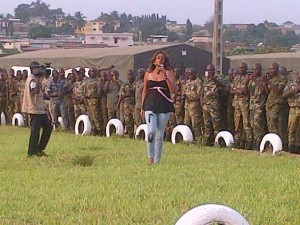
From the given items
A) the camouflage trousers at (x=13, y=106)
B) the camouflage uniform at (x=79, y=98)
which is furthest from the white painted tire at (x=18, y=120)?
the camouflage uniform at (x=79, y=98)

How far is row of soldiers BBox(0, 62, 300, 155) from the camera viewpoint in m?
13.9

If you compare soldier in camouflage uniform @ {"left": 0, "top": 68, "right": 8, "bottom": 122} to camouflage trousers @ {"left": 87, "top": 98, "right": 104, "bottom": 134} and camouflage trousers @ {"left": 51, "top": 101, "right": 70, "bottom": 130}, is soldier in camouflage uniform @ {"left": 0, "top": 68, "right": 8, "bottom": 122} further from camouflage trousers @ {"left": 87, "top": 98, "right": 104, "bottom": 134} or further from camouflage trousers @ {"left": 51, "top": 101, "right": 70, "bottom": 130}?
camouflage trousers @ {"left": 87, "top": 98, "right": 104, "bottom": 134}

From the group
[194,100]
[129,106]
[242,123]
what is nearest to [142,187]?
[242,123]

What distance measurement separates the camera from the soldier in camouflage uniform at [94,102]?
1802 cm

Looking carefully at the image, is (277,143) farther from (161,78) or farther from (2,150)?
(2,150)

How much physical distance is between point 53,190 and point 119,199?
41.2 inches

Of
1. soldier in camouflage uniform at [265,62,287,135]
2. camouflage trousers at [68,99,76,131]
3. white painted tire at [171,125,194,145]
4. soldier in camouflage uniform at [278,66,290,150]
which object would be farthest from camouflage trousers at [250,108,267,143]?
camouflage trousers at [68,99,76,131]

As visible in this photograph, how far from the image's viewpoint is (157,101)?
36.2 feet

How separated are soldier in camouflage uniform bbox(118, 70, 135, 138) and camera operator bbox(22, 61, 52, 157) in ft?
14.8

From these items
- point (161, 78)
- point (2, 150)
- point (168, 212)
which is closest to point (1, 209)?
point (168, 212)

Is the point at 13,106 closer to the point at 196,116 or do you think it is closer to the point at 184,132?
the point at 196,116

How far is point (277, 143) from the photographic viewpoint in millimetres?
13180

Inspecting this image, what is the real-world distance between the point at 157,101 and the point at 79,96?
7.67m

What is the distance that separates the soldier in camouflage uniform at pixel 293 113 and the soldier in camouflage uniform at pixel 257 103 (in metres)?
0.57
